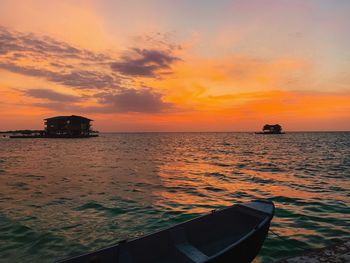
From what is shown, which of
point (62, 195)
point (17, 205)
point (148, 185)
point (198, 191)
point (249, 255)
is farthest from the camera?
point (148, 185)

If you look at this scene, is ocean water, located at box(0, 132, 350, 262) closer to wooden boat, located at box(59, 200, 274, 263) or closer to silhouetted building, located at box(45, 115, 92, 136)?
wooden boat, located at box(59, 200, 274, 263)

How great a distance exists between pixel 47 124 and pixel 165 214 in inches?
4690

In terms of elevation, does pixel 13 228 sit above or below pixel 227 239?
below

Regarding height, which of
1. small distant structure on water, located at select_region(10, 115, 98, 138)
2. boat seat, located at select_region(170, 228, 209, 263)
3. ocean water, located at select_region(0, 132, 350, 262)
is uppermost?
small distant structure on water, located at select_region(10, 115, 98, 138)

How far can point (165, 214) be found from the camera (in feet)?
43.3

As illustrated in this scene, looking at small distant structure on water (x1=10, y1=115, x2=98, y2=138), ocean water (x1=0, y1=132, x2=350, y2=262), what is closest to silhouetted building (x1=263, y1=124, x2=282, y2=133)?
small distant structure on water (x1=10, y1=115, x2=98, y2=138)

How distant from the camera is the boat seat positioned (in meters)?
6.53

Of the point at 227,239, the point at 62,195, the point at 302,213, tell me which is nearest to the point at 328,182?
the point at 302,213

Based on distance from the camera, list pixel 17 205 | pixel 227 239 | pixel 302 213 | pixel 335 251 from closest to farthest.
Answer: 1. pixel 335 251
2. pixel 227 239
3. pixel 302 213
4. pixel 17 205

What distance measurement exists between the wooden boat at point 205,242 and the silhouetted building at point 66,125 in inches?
4378

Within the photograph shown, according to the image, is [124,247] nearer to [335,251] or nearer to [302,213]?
[335,251]

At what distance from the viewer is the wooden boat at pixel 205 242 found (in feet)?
19.4

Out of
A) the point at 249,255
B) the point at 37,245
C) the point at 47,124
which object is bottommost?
the point at 37,245

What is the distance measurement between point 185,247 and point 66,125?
4556 inches
